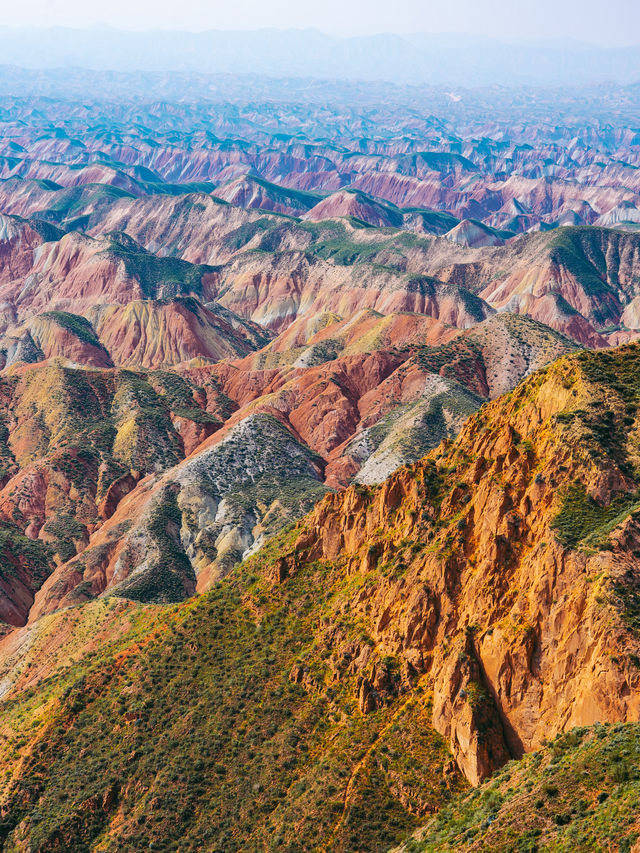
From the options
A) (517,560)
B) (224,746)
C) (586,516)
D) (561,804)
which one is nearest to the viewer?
(561,804)

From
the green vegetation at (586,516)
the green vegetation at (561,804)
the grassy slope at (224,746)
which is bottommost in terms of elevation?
the grassy slope at (224,746)

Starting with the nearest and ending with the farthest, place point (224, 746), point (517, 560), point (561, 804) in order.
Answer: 1. point (561, 804)
2. point (517, 560)
3. point (224, 746)

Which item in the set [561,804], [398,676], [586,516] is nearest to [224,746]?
[398,676]

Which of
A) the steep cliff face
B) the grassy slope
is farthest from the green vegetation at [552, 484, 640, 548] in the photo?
the grassy slope

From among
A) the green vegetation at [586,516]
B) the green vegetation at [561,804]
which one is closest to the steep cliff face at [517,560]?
the green vegetation at [586,516]

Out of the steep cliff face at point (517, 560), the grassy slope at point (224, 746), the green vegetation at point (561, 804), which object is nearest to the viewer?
the green vegetation at point (561, 804)

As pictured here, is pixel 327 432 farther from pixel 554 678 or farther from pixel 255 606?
pixel 554 678

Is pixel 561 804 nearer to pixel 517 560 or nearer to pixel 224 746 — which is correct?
pixel 517 560

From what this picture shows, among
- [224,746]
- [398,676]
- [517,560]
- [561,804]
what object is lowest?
[224,746]

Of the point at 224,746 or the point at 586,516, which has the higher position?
the point at 586,516

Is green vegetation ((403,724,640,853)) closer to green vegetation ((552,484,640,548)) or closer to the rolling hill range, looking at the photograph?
the rolling hill range

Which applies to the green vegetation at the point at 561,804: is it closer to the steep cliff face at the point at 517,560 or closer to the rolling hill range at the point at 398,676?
the rolling hill range at the point at 398,676

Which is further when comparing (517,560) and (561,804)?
(517,560)
